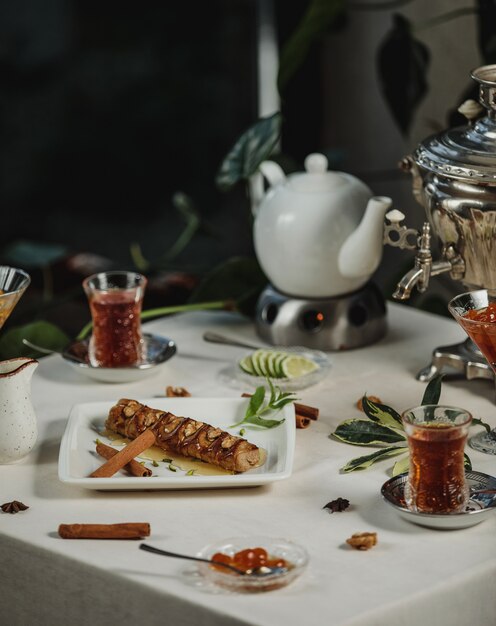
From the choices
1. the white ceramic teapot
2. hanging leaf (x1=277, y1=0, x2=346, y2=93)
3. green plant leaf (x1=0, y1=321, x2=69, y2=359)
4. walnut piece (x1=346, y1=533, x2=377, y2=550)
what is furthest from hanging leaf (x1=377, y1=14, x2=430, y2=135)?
walnut piece (x1=346, y1=533, x2=377, y2=550)

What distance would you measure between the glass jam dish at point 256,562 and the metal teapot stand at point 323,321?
80cm

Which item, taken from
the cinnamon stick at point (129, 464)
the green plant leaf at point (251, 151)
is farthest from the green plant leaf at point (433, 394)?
the green plant leaf at point (251, 151)

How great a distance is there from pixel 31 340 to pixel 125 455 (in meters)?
0.66

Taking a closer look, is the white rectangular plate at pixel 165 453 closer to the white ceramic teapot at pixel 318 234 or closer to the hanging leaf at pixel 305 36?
the white ceramic teapot at pixel 318 234

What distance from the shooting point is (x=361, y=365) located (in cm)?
211

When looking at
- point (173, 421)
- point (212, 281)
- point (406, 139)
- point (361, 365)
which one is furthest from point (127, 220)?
point (173, 421)

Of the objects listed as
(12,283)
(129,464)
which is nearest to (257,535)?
(129,464)

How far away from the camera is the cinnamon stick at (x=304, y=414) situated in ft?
5.95

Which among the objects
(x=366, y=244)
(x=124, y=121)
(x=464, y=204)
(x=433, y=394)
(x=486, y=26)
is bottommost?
(x=124, y=121)

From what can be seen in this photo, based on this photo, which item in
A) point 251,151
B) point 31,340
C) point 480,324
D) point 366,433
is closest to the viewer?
point 480,324

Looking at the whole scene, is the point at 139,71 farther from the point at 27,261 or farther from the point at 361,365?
the point at 361,365

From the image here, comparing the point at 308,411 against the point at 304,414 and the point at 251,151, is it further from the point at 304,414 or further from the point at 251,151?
the point at 251,151

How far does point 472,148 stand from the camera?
1861 millimetres

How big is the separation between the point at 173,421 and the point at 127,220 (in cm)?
281
